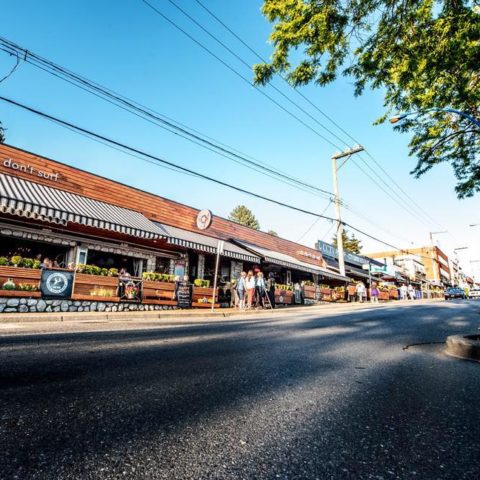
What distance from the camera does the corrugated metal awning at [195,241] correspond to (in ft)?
45.6

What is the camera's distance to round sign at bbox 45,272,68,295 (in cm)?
1013

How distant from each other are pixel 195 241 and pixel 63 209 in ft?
19.6

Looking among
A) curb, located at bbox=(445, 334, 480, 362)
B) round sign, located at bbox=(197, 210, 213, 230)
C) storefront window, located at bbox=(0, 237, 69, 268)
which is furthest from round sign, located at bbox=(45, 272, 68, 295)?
curb, located at bbox=(445, 334, 480, 362)

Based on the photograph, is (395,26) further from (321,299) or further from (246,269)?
(321,299)

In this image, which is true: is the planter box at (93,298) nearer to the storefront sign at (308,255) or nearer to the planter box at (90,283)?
the planter box at (90,283)

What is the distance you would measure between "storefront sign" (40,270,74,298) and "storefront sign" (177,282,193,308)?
4.42m

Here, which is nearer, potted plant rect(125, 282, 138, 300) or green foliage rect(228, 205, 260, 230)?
potted plant rect(125, 282, 138, 300)

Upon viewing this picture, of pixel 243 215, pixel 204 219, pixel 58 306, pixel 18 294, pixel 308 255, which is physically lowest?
pixel 58 306

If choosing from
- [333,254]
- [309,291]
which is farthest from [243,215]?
[309,291]

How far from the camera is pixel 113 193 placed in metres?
14.2

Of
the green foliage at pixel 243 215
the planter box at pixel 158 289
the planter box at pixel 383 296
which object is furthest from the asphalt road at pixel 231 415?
the green foliage at pixel 243 215

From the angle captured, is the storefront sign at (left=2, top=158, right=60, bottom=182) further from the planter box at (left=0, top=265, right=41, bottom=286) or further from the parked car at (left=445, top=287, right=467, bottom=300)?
the parked car at (left=445, top=287, right=467, bottom=300)

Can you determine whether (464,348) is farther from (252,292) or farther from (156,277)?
(156,277)

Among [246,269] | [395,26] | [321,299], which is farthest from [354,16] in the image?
[321,299]
